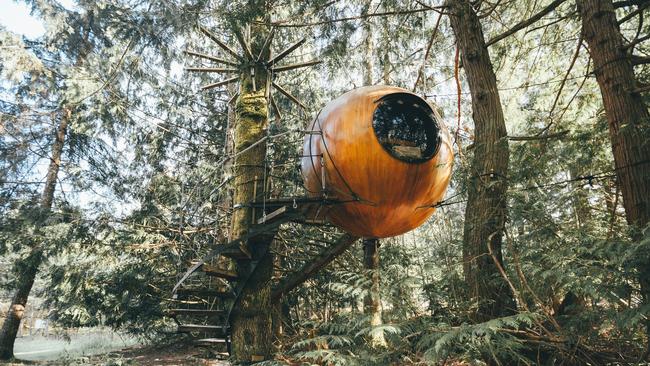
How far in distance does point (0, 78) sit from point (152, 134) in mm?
4342

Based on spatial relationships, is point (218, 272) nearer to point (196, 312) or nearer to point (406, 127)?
point (196, 312)

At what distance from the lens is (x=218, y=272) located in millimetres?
5164

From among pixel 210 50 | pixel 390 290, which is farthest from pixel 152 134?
pixel 390 290

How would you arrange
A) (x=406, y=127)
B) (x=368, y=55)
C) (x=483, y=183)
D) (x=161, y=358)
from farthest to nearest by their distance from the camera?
(x=161, y=358)
(x=368, y=55)
(x=406, y=127)
(x=483, y=183)

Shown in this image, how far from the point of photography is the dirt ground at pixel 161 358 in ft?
25.5

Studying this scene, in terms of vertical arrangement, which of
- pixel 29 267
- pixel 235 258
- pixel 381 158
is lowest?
pixel 235 258

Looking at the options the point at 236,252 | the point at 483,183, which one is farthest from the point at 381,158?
the point at 236,252

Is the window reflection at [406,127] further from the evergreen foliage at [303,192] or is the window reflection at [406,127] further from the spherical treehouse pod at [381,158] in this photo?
the evergreen foliage at [303,192]

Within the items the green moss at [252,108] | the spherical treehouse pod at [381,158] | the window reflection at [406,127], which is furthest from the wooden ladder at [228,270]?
the green moss at [252,108]

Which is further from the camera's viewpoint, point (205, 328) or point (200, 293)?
point (205, 328)

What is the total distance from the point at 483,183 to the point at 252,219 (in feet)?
11.0

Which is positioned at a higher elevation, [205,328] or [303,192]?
[303,192]

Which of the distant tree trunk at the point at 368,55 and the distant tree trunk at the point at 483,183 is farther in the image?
the distant tree trunk at the point at 368,55

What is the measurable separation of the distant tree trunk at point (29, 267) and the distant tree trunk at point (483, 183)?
9728 mm
